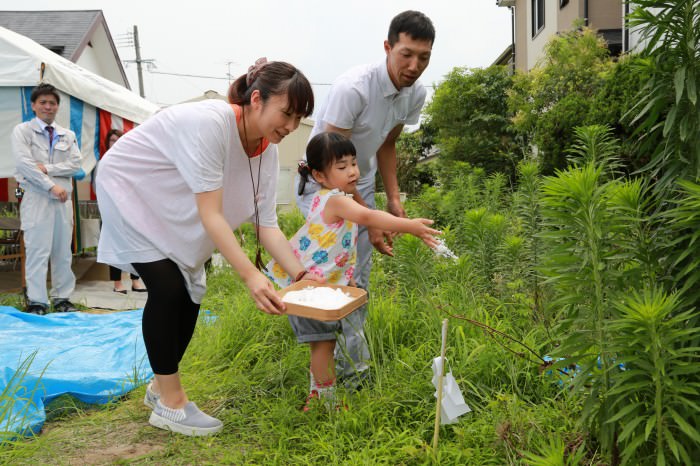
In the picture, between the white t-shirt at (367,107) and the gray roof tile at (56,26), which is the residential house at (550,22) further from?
the gray roof tile at (56,26)

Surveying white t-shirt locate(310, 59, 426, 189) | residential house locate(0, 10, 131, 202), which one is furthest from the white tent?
residential house locate(0, 10, 131, 202)

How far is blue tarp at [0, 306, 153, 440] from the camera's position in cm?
294

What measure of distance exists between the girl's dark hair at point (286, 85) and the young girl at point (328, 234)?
381 mm

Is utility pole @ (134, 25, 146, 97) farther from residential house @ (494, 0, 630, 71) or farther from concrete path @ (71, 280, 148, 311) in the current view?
concrete path @ (71, 280, 148, 311)

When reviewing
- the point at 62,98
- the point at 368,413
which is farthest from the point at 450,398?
the point at 62,98

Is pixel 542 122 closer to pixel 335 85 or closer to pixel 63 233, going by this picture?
→ pixel 335 85

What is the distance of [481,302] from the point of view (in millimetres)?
3488

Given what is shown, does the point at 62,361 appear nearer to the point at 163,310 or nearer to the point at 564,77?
the point at 163,310

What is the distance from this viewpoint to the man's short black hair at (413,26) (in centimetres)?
294

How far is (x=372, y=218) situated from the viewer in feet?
9.02

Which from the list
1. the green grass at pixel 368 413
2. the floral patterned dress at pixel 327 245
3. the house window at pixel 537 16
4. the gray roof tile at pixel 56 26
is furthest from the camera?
the house window at pixel 537 16

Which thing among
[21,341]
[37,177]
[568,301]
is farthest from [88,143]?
[568,301]

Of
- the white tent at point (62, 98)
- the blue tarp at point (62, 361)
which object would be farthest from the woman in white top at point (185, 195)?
the white tent at point (62, 98)

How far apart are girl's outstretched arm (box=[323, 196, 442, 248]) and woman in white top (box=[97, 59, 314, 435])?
0.96 feet
